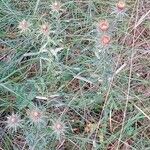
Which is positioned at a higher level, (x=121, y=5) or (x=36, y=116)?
(x=121, y=5)

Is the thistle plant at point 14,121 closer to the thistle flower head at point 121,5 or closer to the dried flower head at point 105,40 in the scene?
the dried flower head at point 105,40

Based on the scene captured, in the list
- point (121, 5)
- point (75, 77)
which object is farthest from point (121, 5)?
point (75, 77)

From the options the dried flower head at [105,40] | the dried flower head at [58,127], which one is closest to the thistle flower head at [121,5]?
the dried flower head at [105,40]

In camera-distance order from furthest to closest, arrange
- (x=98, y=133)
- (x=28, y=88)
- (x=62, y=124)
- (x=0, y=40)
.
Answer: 1. (x=0, y=40)
2. (x=28, y=88)
3. (x=98, y=133)
4. (x=62, y=124)

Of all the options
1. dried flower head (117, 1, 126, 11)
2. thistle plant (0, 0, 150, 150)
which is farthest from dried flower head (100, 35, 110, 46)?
dried flower head (117, 1, 126, 11)

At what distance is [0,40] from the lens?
73.9 inches

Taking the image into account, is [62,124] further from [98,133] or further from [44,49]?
[44,49]

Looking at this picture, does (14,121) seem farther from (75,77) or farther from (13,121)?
(75,77)

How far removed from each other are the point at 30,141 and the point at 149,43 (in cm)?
69

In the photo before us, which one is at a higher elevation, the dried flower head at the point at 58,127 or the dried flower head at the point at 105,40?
the dried flower head at the point at 105,40

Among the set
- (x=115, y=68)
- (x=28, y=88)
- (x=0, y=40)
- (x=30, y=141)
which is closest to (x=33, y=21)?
(x=0, y=40)

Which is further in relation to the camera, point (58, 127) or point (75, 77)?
point (75, 77)

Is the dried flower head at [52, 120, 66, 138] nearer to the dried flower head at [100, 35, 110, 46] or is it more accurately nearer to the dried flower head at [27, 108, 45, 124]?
the dried flower head at [27, 108, 45, 124]

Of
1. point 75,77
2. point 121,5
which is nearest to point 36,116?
point 75,77
